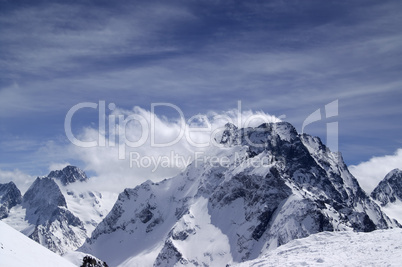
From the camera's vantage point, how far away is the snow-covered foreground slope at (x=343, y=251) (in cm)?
4512

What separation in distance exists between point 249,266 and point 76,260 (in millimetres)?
115036

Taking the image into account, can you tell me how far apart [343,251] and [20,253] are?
3644 centimetres

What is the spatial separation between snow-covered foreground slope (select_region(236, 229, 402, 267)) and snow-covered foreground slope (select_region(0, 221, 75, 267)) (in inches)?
1030

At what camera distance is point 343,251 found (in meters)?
51.0

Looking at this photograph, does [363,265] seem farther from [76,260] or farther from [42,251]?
[76,260]

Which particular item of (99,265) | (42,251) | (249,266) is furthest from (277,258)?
(42,251)

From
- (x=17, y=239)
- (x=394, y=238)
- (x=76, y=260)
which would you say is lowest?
(x=76, y=260)

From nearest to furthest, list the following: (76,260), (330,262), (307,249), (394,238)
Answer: (330,262) → (394,238) → (307,249) → (76,260)

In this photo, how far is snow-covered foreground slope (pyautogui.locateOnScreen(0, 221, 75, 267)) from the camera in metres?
28.6

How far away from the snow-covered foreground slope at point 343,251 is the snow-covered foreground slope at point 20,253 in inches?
1030

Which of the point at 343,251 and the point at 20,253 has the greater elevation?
the point at 20,253

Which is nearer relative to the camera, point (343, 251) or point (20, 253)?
point (20, 253)

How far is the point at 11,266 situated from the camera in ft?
89.9

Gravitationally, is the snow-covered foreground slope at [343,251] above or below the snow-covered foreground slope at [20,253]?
below
